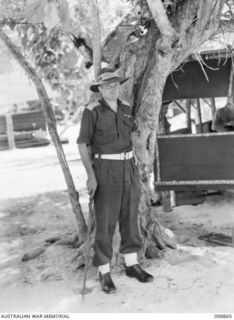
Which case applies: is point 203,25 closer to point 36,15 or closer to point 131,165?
point 131,165

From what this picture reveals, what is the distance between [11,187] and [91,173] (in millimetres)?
6687

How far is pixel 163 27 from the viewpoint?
14.0 ft

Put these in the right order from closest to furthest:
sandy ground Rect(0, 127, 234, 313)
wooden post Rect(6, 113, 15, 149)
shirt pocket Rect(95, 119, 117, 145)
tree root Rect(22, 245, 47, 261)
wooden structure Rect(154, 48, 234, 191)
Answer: sandy ground Rect(0, 127, 234, 313) < shirt pocket Rect(95, 119, 117, 145) < tree root Rect(22, 245, 47, 261) < wooden structure Rect(154, 48, 234, 191) < wooden post Rect(6, 113, 15, 149)

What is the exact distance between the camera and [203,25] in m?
4.65

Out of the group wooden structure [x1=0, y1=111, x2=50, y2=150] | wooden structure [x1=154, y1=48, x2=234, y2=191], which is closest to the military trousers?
wooden structure [x1=154, y1=48, x2=234, y2=191]

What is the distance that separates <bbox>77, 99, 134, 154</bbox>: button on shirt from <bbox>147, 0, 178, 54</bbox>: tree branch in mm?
745

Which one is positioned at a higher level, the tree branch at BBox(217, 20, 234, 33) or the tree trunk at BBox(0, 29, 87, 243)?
the tree branch at BBox(217, 20, 234, 33)

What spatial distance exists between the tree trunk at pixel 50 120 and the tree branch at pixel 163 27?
4.50 feet

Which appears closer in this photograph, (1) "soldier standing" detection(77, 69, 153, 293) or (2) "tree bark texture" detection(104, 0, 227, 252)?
(1) "soldier standing" detection(77, 69, 153, 293)

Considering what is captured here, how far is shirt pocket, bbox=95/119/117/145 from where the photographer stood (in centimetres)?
415

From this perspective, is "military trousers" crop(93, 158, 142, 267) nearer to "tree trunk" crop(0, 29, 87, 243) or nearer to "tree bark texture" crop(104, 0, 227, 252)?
"tree bark texture" crop(104, 0, 227, 252)

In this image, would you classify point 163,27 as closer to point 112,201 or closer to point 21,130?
point 112,201

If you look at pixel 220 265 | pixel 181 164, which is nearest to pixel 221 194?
pixel 181 164

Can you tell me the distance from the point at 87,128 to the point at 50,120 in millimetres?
1180
